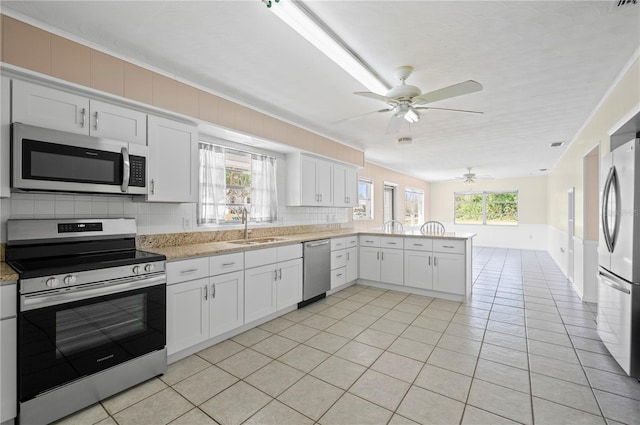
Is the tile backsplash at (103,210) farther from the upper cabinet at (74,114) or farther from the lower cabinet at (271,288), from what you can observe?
the lower cabinet at (271,288)

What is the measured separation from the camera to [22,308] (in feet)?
5.48

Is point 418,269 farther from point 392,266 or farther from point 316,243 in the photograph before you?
point 316,243

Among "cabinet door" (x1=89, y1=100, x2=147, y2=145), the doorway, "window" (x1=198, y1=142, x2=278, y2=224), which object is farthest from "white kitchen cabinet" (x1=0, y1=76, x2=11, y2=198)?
the doorway

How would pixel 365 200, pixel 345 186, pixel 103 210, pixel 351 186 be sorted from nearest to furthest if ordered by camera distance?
pixel 103 210, pixel 345 186, pixel 351 186, pixel 365 200

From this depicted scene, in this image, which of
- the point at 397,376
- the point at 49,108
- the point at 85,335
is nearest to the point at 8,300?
the point at 85,335

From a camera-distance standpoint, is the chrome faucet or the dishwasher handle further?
the dishwasher handle

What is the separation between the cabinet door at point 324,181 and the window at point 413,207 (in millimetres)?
5273

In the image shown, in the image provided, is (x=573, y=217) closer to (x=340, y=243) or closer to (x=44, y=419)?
(x=340, y=243)

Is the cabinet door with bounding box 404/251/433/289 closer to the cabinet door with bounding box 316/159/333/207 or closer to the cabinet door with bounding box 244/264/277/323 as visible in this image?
the cabinet door with bounding box 316/159/333/207

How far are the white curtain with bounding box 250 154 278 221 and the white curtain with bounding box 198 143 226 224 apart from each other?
0.53m

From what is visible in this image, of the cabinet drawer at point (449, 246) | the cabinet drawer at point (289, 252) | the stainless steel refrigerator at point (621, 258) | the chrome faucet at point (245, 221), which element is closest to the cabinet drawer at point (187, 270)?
the cabinet drawer at point (289, 252)

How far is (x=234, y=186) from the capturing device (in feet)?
12.7

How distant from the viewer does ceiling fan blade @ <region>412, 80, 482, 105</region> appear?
231 centimetres

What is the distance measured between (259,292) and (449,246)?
275cm
